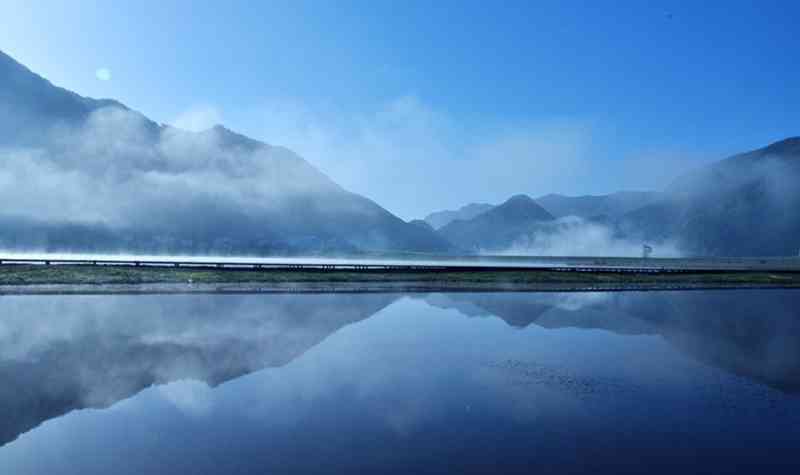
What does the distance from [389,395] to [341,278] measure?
56.1 meters

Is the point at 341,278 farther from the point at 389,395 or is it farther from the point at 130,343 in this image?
the point at 389,395

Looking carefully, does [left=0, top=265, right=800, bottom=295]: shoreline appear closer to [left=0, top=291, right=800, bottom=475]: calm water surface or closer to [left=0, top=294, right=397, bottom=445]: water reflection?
[left=0, top=294, right=397, bottom=445]: water reflection

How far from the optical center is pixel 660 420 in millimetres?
18094

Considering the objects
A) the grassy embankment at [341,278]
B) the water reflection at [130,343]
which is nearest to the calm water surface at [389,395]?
the water reflection at [130,343]

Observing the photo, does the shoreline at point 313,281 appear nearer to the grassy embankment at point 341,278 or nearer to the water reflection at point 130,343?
the grassy embankment at point 341,278

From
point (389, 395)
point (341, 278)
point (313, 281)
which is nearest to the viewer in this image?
point (389, 395)

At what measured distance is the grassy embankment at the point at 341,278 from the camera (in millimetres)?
66562

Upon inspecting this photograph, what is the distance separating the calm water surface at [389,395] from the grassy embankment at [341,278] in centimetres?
2744

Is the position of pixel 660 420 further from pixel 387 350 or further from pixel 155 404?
pixel 155 404

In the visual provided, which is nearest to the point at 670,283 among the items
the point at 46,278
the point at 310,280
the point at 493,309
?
the point at 493,309

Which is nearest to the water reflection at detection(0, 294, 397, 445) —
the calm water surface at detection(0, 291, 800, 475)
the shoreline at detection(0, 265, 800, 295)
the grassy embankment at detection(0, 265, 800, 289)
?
the calm water surface at detection(0, 291, 800, 475)

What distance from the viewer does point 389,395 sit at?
2084 centimetres

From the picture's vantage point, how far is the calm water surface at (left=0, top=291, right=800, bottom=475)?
47.9 feet

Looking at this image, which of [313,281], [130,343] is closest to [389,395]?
[130,343]
